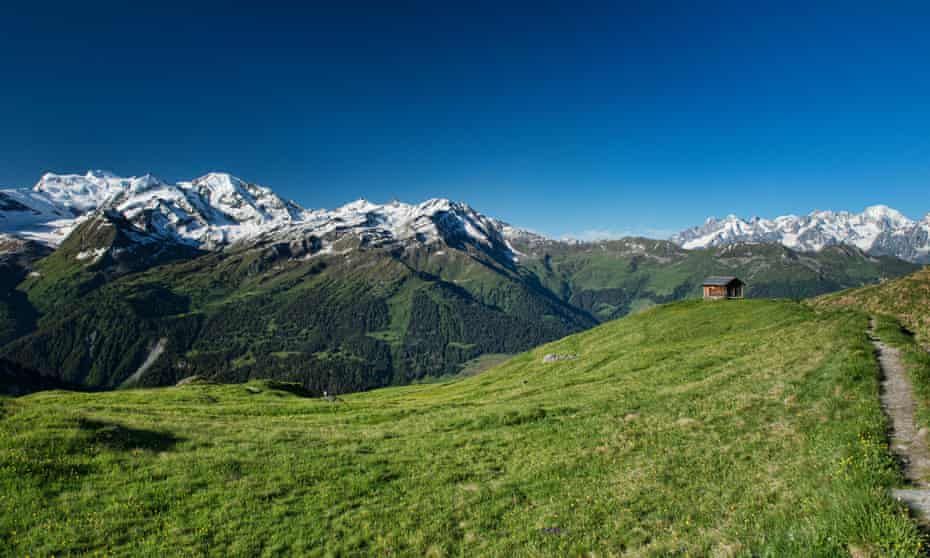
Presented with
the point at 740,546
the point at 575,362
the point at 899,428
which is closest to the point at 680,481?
the point at 740,546

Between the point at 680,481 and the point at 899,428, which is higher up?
the point at 899,428

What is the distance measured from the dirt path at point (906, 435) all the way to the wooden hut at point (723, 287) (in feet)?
251

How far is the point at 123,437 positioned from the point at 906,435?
34.2 meters

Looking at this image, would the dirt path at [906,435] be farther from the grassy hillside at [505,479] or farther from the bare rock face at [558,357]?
the bare rock face at [558,357]

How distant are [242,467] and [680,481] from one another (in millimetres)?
19358

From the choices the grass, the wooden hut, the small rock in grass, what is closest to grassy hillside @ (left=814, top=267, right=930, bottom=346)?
the grass

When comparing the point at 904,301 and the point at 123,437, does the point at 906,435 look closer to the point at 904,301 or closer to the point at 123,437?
the point at 123,437

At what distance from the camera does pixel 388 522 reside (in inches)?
619

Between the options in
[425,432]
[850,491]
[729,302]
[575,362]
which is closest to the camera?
[850,491]

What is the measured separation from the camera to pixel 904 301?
48469 mm

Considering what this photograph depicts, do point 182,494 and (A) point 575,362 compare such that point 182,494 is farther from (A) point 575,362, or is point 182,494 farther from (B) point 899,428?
(A) point 575,362

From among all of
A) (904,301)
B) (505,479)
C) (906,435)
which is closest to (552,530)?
(505,479)

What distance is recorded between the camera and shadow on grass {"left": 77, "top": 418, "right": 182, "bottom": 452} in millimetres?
20641

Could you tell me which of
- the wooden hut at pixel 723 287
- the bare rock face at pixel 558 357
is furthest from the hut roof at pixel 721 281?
the bare rock face at pixel 558 357
